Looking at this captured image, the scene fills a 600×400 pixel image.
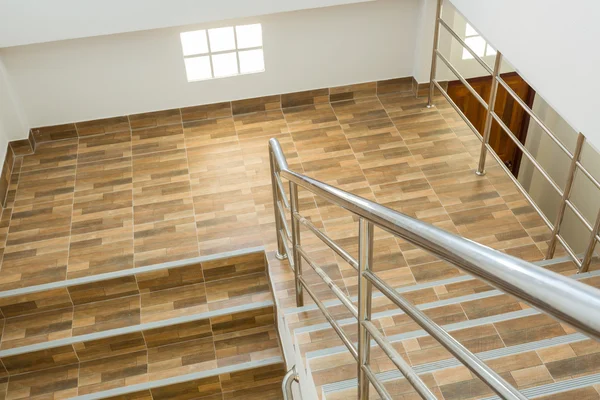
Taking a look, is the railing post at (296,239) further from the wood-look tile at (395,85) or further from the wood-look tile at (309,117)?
the wood-look tile at (395,85)

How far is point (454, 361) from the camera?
2.53 meters

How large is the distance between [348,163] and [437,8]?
1.53m

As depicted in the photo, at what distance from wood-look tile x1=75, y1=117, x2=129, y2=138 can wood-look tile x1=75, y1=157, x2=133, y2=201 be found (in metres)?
0.44

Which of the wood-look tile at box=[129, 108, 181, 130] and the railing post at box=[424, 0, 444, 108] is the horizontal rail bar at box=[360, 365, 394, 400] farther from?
the wood-look tile at box=[129, 108, 181, 130]

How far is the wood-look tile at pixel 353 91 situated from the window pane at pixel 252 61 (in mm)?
726

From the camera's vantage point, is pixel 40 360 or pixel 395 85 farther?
pixel 395 85

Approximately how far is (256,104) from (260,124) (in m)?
0.24

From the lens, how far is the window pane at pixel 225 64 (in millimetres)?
5652

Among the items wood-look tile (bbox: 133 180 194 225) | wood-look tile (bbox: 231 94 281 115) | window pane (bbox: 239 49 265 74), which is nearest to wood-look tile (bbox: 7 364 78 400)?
wood-look tile (bbox: 133 180 194 225)

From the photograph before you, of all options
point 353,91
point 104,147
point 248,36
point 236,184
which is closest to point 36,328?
point 236,184

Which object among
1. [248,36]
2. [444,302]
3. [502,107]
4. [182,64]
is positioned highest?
[248,36]

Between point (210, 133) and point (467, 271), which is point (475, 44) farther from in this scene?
point (467, 271)

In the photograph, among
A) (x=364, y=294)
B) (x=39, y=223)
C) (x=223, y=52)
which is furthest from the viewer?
(x=223, y=52)

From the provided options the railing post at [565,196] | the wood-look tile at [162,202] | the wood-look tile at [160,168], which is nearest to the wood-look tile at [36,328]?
the wood-look tile at [162,202]
